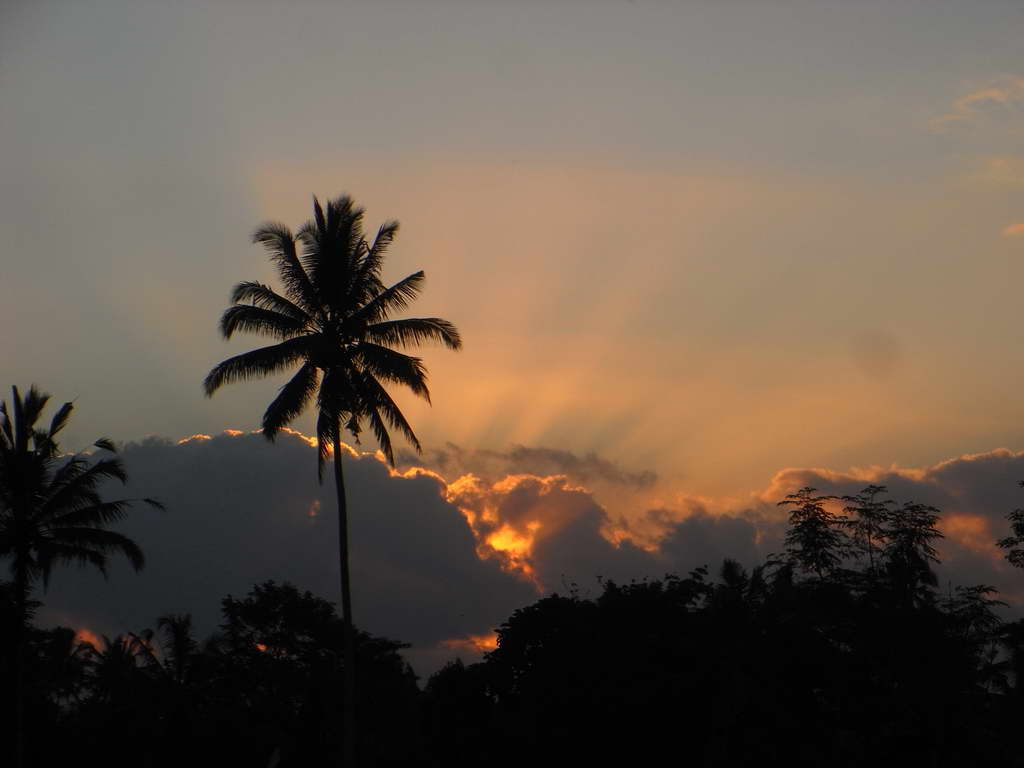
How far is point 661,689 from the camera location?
3553 centimetres

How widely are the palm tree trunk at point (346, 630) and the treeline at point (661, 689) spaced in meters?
3.76

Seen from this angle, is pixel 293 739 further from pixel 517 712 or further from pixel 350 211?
pixel 350 211

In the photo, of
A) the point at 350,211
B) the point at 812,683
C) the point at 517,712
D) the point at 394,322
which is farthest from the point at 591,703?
the point at 350,211

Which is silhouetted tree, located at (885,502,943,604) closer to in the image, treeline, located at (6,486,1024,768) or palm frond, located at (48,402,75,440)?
treeline, located at (6,486,1024,768)

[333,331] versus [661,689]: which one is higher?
[333,331]

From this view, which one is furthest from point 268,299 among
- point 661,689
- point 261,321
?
point 661,689

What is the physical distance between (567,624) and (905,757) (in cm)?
1250

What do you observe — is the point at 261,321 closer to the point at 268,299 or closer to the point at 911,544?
the point at 268,299

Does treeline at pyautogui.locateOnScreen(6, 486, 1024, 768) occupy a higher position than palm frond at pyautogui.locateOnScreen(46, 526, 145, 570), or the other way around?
palm frond at pyautogui.locateOnScreen(46, 526, 145, 570)

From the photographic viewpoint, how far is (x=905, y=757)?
33719mm

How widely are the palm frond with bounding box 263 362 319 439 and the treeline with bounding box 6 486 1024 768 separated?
31.5ft

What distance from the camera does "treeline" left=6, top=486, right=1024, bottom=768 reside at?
3394 centimetres

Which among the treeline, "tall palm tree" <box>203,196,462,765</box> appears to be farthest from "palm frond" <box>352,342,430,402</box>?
the treeline

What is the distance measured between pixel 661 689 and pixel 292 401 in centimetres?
1542
